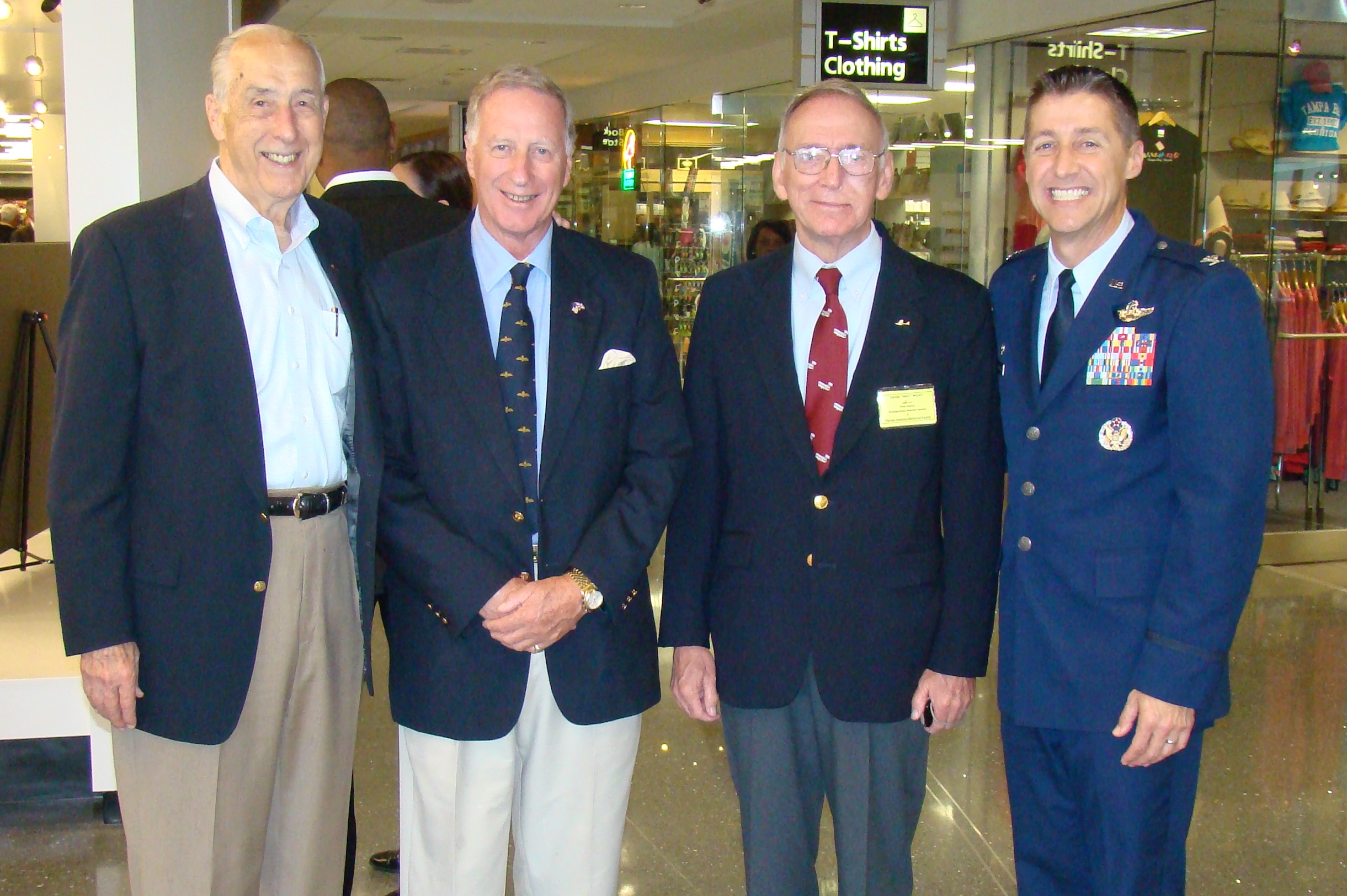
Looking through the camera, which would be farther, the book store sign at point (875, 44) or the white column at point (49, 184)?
the white column at point (49, 184)

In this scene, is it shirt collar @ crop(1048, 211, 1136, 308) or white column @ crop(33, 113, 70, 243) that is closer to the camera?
shirt collar @ crop(1048, 211, 1136, 308)

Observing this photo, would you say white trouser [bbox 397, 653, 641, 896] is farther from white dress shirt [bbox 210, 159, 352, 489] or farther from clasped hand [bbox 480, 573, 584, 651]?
white dress shirt [bbox 210, 159, 352, 489]

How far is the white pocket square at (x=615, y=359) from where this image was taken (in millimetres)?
2080

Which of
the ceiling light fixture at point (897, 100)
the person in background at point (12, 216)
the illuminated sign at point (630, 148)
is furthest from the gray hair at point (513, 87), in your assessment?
the illuminated sign at point (630, 148)

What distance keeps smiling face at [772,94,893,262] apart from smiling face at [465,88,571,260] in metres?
0.44

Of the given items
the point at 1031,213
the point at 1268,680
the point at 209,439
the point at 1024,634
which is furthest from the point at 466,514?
the point at 1031,213

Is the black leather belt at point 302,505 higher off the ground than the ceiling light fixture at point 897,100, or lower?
lower

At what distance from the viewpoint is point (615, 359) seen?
2.09m

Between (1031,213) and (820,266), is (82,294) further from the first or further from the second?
(1031,213)

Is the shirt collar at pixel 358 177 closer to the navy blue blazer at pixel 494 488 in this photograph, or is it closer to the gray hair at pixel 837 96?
the navy blue blazer at pixel 494 488

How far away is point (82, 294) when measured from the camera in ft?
6.20

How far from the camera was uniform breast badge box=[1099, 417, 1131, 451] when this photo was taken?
1.99 meters

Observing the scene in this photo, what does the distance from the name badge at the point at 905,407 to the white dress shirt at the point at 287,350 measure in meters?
0.98

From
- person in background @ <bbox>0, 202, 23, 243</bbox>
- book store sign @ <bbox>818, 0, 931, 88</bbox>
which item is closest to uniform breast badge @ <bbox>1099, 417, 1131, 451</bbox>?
book store sign @ <bbox>818, 0, 931, 88</bbox>
